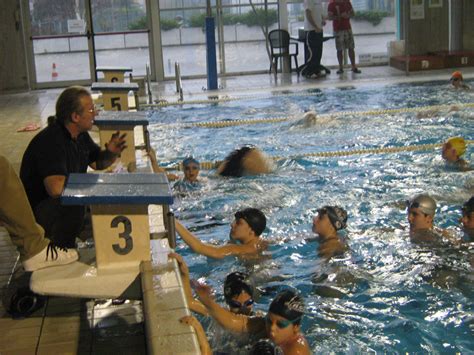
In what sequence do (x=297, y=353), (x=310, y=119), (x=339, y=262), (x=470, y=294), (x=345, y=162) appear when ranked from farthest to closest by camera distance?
(x=310, y=119)
(x=345, y=162)
(x=339, y=262)
(x=470, y=294)
(x=297, y=353)

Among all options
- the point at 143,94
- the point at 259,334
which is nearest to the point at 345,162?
the point at 259,334

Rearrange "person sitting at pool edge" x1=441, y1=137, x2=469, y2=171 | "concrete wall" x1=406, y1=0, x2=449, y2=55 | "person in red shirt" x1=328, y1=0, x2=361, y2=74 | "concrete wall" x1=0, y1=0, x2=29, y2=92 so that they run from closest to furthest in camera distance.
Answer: "person sitting at pool edge" x1=441, y1=137, x2=469, y2=171 → "person in red shirt" x1=328, y1=0, x2=361, y2=74 → "concrete wall" x1=0, y1=0, x2=29, y2=92 → "concrete wall" x1=406, y1=0, x2=449, y2=55

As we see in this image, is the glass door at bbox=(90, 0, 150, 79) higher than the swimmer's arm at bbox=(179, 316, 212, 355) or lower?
higher

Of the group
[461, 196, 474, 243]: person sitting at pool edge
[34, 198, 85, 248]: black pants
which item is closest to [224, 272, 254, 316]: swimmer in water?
[34, 198, 85, 248]: black pants

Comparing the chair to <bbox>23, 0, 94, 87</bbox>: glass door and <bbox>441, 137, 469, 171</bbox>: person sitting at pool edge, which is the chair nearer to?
<bbox>23, 0, 94, 87</bbox>: glass door

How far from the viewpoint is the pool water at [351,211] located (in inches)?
174

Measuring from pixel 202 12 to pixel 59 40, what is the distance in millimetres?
3254

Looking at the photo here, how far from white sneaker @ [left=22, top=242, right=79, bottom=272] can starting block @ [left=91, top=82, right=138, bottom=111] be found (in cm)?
401

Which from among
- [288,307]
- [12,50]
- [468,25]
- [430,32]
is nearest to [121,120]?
[288,307]

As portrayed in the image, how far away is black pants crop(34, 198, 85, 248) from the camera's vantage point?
4.04m

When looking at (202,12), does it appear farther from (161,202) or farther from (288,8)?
(161,202)

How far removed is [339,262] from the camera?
5.28m

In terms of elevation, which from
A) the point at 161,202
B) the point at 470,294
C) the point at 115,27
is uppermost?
the point at 115,27

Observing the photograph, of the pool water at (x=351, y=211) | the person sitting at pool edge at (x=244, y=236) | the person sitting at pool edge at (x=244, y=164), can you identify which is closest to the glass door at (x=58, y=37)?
the pool water at (x=351, y=211)
